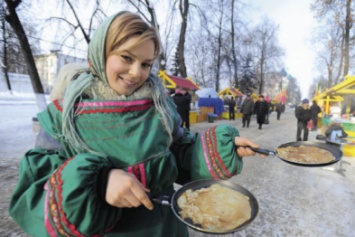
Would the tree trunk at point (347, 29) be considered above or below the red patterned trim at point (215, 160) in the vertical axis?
above

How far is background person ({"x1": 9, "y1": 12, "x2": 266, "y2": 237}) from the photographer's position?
69 cm

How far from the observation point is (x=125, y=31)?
35.2 inches

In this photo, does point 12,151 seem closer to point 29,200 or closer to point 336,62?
point 29,200

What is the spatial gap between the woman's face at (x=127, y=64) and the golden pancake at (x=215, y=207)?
0.56 meters

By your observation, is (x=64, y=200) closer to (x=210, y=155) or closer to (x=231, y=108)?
(x=210, y=155)

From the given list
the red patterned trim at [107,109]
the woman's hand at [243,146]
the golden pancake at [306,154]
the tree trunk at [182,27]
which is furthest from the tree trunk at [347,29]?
the red patterned trim at [107,109]

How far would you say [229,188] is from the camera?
3.76ft

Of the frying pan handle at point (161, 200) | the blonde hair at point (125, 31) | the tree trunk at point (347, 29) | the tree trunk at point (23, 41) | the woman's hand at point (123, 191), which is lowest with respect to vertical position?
the frying pan handle at point (161, 200)

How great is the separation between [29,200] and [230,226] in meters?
0.73

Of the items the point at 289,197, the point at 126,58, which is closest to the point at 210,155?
the point at 126,58

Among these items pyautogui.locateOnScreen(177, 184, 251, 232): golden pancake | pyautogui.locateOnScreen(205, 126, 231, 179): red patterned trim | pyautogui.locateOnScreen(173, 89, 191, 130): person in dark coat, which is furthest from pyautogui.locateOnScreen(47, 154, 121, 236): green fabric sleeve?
pyautogui.locateOnScreen(173, 89, 191, 130): person in dark coat

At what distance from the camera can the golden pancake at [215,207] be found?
915mm

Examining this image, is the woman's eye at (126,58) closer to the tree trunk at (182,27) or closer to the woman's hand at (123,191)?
the woman's hand at (123,191)

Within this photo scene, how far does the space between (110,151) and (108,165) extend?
0.41 ft
